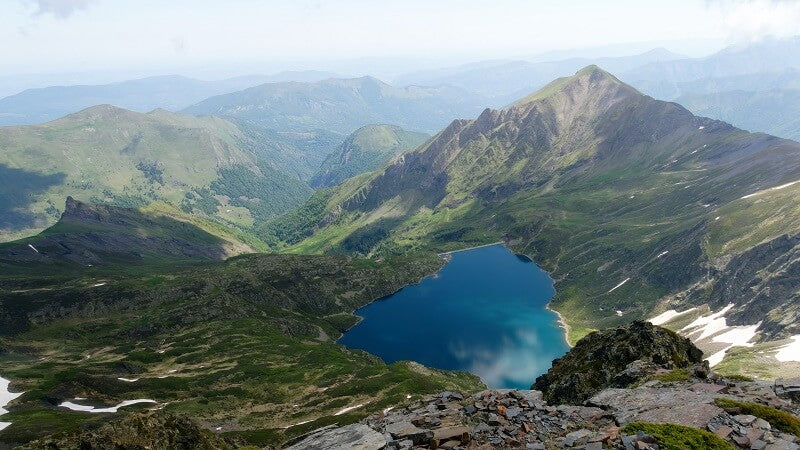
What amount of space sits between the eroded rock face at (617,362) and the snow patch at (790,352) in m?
129

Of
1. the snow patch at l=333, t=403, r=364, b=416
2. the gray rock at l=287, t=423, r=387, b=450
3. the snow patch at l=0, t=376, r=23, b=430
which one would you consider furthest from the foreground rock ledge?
the snow patch at l=0, t=376, r=23, b=430

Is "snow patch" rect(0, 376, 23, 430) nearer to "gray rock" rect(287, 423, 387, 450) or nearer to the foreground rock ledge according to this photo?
"gray rock" rect(287, 423, 387, 450)

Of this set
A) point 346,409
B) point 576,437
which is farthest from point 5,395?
point 576,437

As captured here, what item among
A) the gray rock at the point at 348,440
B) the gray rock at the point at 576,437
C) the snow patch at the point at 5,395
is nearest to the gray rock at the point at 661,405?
the gray rock at the point at 576,437

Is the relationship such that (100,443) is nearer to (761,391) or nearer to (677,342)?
(761,391)

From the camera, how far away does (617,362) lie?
217 ft

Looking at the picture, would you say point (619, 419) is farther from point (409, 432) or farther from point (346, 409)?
point (346, 409)

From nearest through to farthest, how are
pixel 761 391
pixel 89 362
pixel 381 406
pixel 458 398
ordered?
1. pixel 761 391
2. pixel 458 398
3. pixel 381 406
4. pixel 89 362

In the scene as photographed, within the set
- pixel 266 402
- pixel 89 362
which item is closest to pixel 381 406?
pixel 266 402

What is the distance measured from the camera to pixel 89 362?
18375 cm

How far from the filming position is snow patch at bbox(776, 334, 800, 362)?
164m

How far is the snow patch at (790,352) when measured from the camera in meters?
164

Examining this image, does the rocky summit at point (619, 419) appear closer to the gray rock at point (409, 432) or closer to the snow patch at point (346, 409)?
the gray rock at point (409, 432)

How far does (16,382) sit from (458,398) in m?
158
